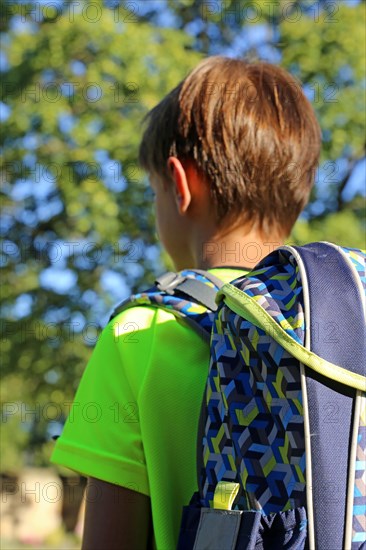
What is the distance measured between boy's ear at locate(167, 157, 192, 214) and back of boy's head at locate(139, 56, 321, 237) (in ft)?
0.08

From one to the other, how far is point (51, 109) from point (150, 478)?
29.1 feet

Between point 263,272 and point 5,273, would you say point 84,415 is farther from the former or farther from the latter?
point 5,273

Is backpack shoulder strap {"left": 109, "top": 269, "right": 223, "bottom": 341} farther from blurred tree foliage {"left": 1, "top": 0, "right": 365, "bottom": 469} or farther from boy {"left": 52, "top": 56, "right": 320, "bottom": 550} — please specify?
blurred tree foliage {"left": 1, "top": 0, "right": 365, "bottom": 469}

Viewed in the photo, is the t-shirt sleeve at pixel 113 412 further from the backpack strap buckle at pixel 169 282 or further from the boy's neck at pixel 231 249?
the boy's neck at pixel 231 249

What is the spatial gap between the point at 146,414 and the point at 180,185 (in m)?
0.52

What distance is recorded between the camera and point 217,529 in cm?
139

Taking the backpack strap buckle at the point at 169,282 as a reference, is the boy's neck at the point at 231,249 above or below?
above

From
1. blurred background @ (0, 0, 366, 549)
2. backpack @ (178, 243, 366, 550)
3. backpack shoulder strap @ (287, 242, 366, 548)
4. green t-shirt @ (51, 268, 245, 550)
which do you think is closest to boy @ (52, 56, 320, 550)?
green t-shirt @ (51, 268, 245, 550)

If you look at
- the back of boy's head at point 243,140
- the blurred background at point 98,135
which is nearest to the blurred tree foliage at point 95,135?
the blurred background at point 98,135

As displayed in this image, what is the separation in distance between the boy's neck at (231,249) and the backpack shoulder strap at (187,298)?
0.37 ft

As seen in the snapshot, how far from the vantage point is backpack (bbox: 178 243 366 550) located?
4.26 ft

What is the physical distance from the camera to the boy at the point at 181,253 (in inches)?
62.8

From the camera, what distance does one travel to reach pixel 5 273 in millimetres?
10898

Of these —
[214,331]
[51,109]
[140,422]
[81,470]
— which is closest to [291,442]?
[214,331]
